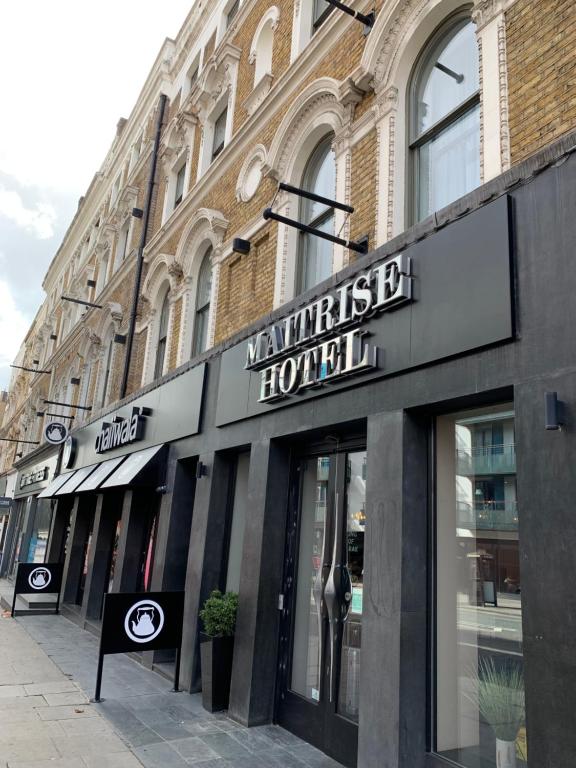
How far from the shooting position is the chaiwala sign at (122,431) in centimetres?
1113

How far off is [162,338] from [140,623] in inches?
289

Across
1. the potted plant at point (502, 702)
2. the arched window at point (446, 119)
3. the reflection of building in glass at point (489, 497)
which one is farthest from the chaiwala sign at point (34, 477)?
the potted plant at point (502, 702)

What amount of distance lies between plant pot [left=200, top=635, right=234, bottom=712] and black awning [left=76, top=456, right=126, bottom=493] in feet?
17.9

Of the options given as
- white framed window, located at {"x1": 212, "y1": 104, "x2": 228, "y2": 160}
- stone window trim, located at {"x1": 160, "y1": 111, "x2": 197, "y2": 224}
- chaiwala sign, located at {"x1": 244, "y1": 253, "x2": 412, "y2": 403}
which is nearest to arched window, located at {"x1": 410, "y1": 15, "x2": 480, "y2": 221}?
chaiwala sign, located at {"x1": 244, "y1": 253, "x2": 412, "y2": 403}

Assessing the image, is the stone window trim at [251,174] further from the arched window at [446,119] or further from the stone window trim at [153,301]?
the arched window at [446,119]

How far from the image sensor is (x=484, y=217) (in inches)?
177

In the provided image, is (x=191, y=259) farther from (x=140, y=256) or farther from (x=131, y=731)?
(x=131, y=731)

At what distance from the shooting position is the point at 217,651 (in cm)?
678

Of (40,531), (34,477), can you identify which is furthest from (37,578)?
(34,477)

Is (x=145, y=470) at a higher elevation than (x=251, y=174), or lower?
lower

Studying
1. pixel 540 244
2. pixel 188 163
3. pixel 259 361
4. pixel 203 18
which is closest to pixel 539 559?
pixel 540 244

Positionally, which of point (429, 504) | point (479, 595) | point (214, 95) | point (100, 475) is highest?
point (214, 95)

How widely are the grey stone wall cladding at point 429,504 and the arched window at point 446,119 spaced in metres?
1.03

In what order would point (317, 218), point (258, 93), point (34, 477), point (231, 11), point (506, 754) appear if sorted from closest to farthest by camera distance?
1. point (506, 754)
2. point (317, 218)
3. point (258, 93)
4. point (231, 11)
5. point (34, 477)
